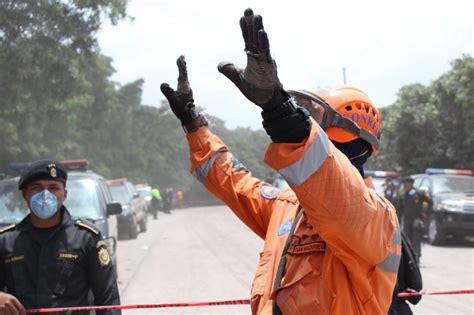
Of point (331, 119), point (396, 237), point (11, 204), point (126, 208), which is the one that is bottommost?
point (126, 208)

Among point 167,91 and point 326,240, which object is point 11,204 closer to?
point 167,91

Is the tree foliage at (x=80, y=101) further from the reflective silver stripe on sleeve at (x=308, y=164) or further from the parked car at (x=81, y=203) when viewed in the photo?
the parked car at (x=81, y=203)

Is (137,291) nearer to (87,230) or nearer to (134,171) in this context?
(87,230)

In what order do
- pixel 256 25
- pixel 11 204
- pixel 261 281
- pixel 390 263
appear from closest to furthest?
pixel 256 25
pixel 390 263
pixel 261 281
pixel 11 204

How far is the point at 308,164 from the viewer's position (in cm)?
165

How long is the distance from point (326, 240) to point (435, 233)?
14803 mm

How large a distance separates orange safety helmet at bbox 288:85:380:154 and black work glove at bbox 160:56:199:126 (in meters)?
0.64

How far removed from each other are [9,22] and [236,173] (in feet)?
46.5

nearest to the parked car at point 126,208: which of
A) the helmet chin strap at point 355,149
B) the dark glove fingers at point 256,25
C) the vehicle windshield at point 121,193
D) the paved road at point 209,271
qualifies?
the vehicle windshield at point 121,193

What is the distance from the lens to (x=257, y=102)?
171 centimetres

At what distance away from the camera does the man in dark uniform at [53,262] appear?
3496 mm

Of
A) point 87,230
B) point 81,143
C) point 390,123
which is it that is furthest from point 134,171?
point 87,230

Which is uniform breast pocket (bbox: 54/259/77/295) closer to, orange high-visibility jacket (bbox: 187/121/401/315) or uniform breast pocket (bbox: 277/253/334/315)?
orange high-visibility jacket (bbox: 187/121/401/315)

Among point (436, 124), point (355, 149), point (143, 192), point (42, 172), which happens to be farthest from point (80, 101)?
point (355, 149)
